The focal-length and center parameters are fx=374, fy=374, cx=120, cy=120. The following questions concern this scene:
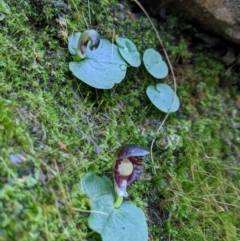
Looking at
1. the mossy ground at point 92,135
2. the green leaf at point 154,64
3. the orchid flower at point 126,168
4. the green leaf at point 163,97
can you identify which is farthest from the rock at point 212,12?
the orchid flower at point 126,168

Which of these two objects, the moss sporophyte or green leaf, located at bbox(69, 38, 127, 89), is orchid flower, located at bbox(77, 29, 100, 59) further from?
the moss sporophyte

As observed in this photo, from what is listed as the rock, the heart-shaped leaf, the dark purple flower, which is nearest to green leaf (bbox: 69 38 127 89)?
the heart-shaped leaf

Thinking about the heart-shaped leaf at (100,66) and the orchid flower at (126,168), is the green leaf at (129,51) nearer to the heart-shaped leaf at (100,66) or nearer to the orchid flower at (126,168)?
the heart-shaped leaf at (100,66)

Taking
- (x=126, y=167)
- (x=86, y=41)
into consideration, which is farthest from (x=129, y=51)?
(x=126, y=167)

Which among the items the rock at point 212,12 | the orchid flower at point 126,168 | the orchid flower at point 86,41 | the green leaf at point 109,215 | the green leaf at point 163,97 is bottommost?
the green leaf at point 109,215

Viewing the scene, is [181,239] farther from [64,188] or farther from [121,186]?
[64,188]

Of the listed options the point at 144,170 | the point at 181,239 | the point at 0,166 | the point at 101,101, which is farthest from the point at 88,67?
the point at 181,239

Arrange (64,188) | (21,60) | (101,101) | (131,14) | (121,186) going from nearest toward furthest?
(64,188) → (121,186) → (21,60) → (101,101) → (131,14)
